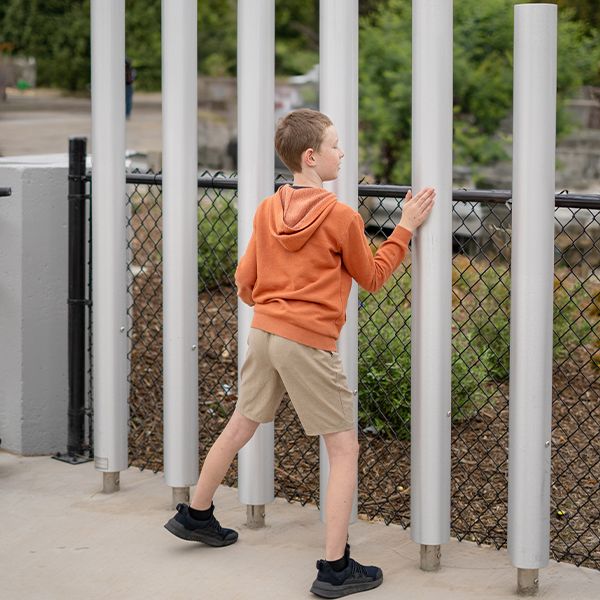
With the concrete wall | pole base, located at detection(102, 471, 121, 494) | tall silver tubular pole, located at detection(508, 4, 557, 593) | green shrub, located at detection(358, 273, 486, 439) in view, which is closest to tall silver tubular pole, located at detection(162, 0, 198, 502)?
pole base, located at detection(102, 471, 121, 494)

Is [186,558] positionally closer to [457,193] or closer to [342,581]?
[342,581]

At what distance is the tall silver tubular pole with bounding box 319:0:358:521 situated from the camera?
3984 millimetres

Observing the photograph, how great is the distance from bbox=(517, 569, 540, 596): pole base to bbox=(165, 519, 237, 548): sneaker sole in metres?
1.05

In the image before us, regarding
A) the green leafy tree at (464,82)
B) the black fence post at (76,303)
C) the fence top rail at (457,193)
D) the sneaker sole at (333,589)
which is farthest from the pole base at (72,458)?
the green leafy tree at (464,82)

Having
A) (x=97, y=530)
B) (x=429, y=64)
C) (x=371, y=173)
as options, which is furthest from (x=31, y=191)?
(x=371, y=173)

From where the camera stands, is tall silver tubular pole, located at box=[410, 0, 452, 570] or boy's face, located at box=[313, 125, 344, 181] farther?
tall silver tubular pole, located at box=[410, 0, 452, 570]

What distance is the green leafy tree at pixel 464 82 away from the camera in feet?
49.1

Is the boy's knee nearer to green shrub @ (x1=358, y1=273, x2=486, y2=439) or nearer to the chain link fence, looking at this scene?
the chain link fence

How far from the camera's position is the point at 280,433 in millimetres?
5816

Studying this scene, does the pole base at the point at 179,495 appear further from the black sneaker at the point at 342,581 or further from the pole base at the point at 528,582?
the pole base at the point at 528,582

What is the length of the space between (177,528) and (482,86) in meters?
12.3

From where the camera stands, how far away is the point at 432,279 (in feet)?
12.7

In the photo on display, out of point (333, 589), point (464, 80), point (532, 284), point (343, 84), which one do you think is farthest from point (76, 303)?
point (464, 80)

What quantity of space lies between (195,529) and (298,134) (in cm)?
143
